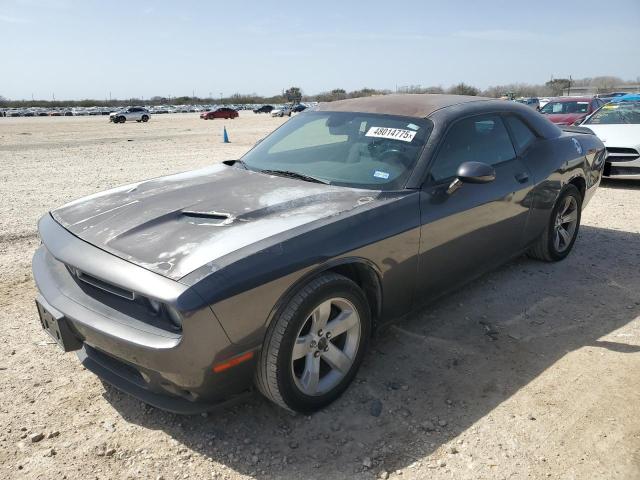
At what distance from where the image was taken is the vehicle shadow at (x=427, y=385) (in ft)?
7.95

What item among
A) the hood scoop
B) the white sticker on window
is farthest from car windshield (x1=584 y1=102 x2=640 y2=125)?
the hood scoop

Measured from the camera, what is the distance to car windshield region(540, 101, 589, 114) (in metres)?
14.1

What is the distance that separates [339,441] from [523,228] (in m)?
2.48

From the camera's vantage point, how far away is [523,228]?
4.08 meters

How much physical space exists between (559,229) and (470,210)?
1931 mm

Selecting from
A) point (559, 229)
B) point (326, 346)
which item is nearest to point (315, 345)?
→ point (326, 346)

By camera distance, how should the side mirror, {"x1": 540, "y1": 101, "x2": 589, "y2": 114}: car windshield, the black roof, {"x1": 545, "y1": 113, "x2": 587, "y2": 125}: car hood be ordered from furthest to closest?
{"x1": 540, "y1": 101, "x2": 589, "y2": 114}: car windshield
{"x1": 545, "y1": 113, "x2": 587, "y2": 125}: car hood
the black roof
the side mirror

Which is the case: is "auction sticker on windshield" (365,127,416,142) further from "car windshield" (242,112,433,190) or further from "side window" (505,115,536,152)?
"side window" (505,115,536,152)

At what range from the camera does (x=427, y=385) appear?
116 inches

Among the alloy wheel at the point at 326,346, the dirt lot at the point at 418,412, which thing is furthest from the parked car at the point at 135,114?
the alloy wheel at the point at 326,346

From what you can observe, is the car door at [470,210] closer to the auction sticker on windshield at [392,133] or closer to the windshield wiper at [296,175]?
the auction sticker on windshield at [392,133]

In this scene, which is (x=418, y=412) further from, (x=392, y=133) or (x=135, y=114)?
(x=135, y=114)

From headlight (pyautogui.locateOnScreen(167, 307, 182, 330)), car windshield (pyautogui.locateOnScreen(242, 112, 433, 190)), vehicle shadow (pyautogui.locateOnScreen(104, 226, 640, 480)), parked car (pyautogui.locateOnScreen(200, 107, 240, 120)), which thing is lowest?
parked car (pyautogui.locateOnScreen(200, 107, 240, 120))

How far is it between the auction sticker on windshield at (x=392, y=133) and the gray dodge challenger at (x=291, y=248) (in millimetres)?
11
